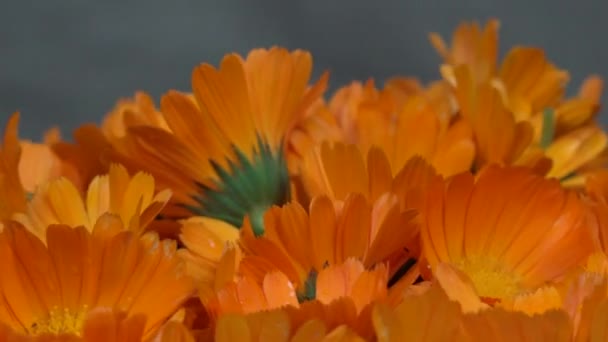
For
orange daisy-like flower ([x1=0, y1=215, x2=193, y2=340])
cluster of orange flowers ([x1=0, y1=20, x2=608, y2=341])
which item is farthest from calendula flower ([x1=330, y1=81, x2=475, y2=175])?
orange daisy-like flower ([x1=0, y1=215, x2=193, y2=340])

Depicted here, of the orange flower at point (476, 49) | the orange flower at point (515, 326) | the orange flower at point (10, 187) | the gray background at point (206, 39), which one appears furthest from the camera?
the gray background at point (206, 39)

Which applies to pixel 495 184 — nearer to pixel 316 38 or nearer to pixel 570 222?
pixel 570 222

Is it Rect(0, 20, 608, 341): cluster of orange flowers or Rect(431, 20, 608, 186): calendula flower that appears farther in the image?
Rect(431, 20, 608, 186): calendula flower

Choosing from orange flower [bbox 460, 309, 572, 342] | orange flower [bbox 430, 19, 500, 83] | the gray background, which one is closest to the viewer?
orange flower [bbox 460, 309, 572, 342]

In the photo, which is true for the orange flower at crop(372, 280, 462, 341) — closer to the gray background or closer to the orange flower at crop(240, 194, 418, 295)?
the orange flower at crop(240, 194, 418, 295)

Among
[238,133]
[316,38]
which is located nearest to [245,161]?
[238,133]

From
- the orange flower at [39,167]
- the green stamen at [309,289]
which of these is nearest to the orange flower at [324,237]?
the green stamen at [309,289]

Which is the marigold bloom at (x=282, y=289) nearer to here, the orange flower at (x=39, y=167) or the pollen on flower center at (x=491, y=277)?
the pollen on flower center at (x=491, y=277)

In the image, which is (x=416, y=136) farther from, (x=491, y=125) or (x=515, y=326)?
(x=515, y=326)
